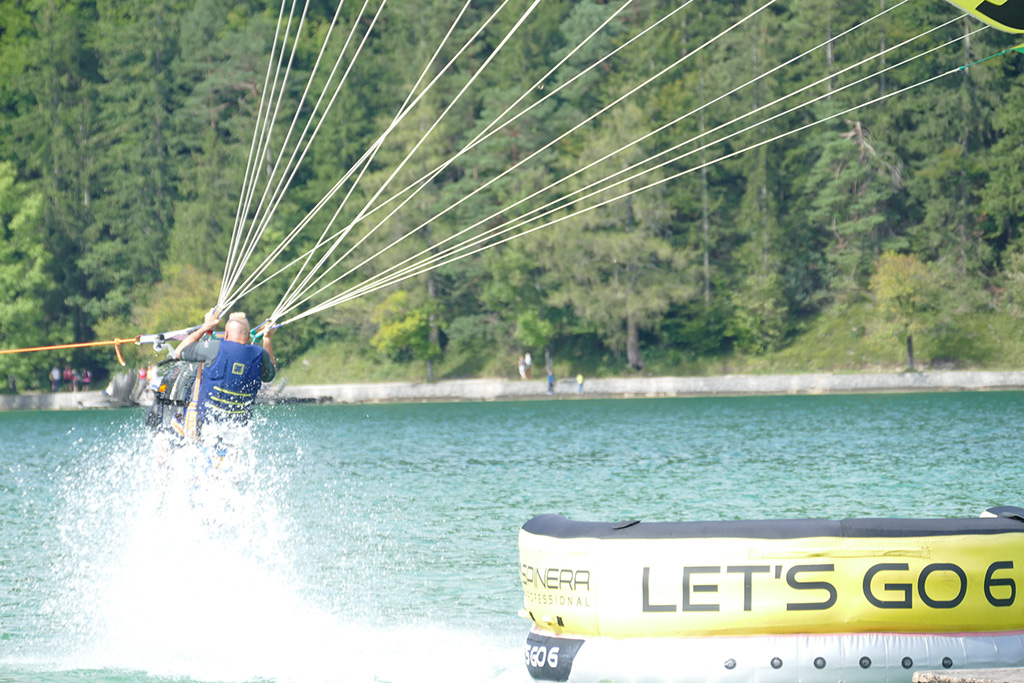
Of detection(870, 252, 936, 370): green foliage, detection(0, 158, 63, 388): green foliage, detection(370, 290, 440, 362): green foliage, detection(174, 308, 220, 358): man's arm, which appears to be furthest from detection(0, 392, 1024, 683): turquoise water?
detection(0, 158, 63, 388): green foliage

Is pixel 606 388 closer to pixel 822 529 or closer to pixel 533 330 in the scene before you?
pixel 533 330

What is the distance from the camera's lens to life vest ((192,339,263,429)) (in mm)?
10906

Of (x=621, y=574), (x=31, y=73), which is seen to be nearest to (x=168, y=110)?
(x=31, y=73)

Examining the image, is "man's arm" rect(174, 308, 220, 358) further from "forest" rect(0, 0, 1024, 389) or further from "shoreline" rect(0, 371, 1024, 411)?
"forest" rect(0, 0, 1024, 389)

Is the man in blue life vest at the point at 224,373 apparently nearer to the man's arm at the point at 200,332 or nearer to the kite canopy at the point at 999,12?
the man's arm at the point at 200,332

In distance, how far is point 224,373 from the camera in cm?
1092

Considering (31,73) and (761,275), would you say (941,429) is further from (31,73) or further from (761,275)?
(31,73)

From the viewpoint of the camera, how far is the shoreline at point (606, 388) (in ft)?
184

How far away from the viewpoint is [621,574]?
8523mm

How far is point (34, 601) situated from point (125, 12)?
82682 mm

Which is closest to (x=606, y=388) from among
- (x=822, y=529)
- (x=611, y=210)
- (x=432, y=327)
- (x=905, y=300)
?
(x=611, y=210)

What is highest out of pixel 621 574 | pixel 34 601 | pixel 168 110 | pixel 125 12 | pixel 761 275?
pixel 125 12

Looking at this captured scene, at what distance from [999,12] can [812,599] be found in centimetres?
401

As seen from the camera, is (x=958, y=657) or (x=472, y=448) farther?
(x=472, y=448)
